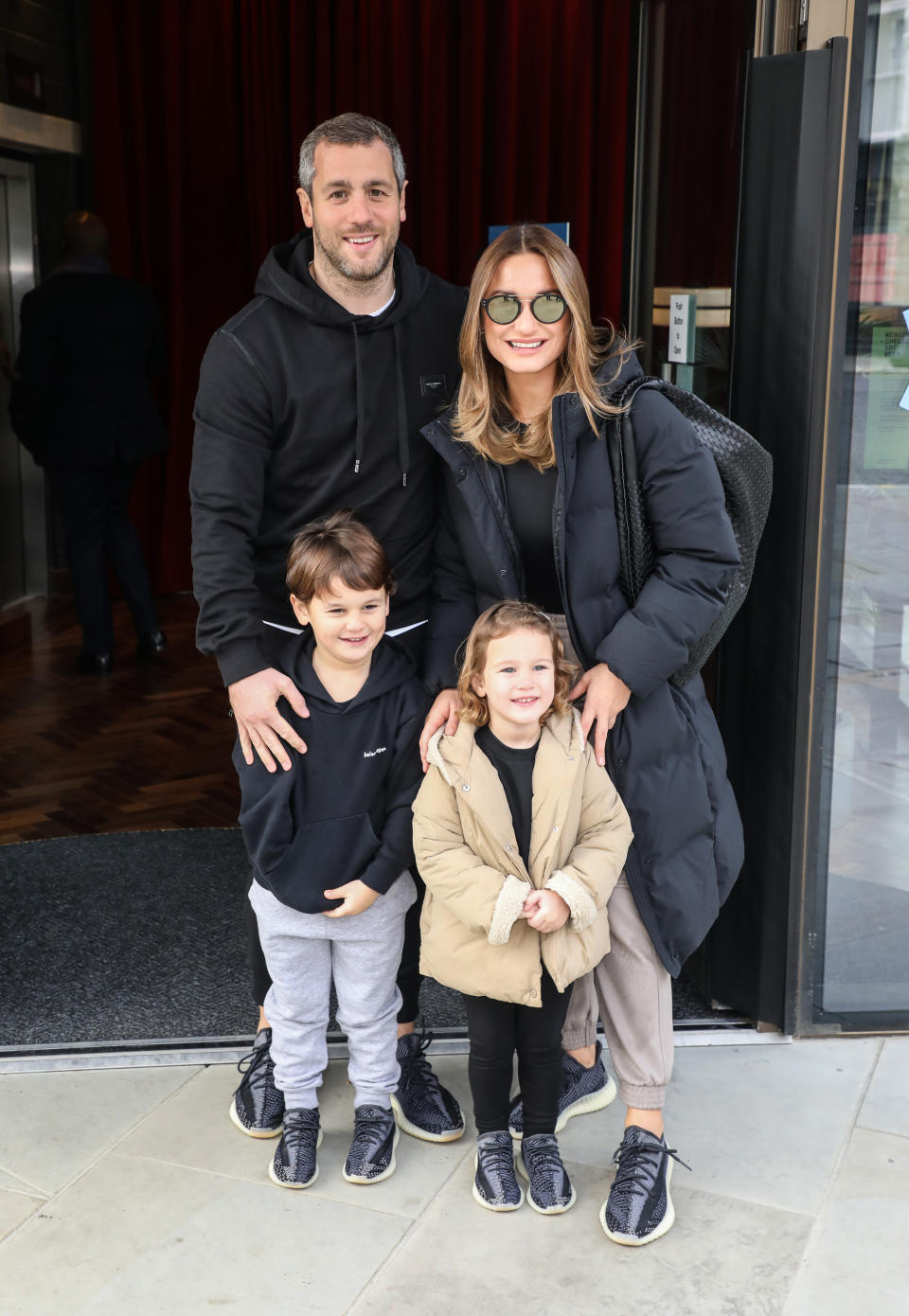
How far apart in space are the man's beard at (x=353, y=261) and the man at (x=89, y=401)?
3.07 meters

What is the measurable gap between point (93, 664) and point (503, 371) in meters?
3.31

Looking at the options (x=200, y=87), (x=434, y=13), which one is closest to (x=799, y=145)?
(x=434, y=13)

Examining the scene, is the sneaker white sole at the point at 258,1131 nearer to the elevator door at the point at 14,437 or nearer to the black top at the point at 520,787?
the black top at the point at 520,787

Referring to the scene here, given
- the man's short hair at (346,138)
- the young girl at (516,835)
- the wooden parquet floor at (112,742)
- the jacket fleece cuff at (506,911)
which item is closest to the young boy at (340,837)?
the young girl at (516,835)

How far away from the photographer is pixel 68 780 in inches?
154

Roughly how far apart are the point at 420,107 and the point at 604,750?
4080 mm

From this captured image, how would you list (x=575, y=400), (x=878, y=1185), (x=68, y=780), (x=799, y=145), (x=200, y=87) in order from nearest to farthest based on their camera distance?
(x=575, y=400), (x=878, y=1185), (x=799, y=145), (x=68, y=780), (x=200, y=87)

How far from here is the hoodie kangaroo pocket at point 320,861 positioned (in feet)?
6.75

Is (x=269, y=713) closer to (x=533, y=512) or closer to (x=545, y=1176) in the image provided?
(x=533, y=512)

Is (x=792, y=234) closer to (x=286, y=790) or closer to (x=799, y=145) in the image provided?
(x=799, y=145)

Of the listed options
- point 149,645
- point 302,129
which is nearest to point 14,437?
point 149,645

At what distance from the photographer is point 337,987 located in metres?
2.15

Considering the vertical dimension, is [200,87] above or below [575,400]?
above

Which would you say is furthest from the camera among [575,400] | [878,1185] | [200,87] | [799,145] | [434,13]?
[200,87]
